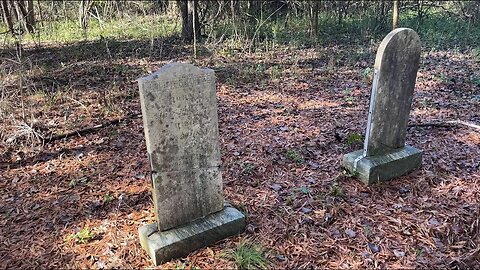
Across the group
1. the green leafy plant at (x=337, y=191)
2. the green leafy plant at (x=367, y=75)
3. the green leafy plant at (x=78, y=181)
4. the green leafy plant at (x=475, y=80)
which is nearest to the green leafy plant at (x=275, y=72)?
the green leafy plant at (x=367, y=75)

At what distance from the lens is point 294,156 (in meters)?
Result: 4.61

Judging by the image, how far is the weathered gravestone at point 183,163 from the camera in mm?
2764

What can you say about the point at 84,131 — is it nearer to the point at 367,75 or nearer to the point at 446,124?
the point at 446,124

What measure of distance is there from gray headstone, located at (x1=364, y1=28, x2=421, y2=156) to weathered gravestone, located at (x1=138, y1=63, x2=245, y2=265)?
5.88ft

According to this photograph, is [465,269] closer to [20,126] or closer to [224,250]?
[224,250]

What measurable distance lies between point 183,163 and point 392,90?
2375 mm

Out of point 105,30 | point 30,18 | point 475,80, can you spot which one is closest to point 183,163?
point 475,80

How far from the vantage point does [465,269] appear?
287 cm

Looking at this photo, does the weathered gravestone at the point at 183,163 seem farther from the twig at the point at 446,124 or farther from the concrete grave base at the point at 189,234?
the twig at the point at 446,124

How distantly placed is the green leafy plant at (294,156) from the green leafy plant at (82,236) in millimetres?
2406

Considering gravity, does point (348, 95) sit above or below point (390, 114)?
below

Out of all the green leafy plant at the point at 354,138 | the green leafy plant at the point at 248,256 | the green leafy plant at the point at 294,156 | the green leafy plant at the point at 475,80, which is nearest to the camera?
the green leafy plant at the point at 248,256

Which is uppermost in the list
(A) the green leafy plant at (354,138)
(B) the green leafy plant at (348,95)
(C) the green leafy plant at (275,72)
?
(C) the green leafy plant at (275,72)

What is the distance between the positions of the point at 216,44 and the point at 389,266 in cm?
876
